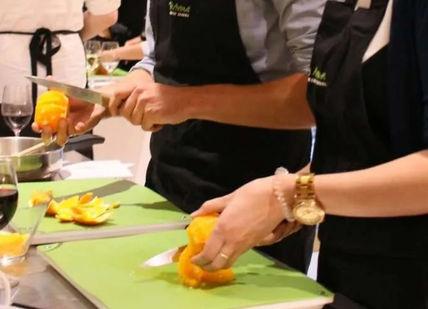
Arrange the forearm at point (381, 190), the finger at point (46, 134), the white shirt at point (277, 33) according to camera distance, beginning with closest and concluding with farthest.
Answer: the forearm at point (381, 190) < the white shirt at point (277, 33) < the finger at point (46, 134)

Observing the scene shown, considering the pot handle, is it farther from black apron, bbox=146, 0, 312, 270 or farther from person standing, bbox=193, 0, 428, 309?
person standing, bbox=193, 0, 428, 309

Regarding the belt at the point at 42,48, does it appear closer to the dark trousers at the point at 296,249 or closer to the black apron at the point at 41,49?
the black apron at the point at 41,49

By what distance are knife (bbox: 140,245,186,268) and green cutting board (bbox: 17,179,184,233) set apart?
234mm

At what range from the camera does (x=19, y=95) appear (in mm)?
2051

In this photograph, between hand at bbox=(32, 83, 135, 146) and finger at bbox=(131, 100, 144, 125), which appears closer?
finger at bbox=(131, 100, 144, 125)

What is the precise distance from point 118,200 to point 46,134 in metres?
0.21

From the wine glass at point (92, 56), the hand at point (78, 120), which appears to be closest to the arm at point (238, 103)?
the hand at point (78, 120)

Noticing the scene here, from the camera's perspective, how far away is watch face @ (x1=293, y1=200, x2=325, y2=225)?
3.68 feet

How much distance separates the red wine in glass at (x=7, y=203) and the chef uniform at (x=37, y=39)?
1396 millimetres

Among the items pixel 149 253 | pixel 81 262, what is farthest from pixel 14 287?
pixel 149 253

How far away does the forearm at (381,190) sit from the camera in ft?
3.46

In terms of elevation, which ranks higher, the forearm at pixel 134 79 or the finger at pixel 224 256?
the forearm at pixel 134 79

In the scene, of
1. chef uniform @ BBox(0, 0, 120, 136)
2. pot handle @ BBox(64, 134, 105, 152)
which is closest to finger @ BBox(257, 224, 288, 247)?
pot handle @ BBox(64, 134, 105, 152)

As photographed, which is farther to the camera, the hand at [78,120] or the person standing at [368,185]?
the hand at [78,120]
